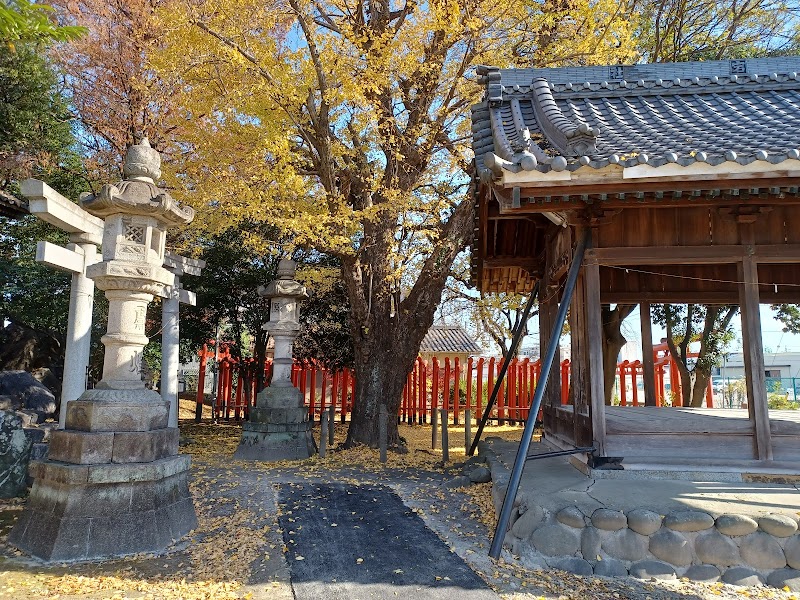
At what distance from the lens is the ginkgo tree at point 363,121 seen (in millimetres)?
8594

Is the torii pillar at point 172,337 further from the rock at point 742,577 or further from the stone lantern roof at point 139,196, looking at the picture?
the rock at point 742,577

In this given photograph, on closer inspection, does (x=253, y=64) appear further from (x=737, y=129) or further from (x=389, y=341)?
(x=737, y=129)

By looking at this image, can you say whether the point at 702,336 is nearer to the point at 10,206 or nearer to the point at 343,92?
the point at 343,92

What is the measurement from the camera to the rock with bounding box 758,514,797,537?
13.5 feet

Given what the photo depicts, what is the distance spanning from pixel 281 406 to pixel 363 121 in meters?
5.59

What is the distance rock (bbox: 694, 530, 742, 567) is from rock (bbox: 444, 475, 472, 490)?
3674 millimetres

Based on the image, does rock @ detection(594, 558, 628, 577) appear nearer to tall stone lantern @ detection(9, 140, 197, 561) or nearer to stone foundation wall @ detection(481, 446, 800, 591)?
stone foundation wall @ detection(481, 446, 800, 591)

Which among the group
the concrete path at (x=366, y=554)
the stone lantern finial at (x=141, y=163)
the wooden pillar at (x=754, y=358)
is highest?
the stone lantern finial at (x=141, y=163)

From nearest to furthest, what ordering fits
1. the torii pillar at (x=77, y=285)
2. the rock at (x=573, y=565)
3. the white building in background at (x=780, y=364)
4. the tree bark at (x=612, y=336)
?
1. the rock at (x=573, y=565)
2. the torii pillar at (x=77, y=285)
3. the tree bark at (x=612, y=336)
4. the white building in background at (x=780, y=364)

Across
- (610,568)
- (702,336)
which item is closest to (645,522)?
(610,568)

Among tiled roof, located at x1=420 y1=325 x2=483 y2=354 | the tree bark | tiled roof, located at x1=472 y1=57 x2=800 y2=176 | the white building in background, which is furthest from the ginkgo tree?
the white building in background

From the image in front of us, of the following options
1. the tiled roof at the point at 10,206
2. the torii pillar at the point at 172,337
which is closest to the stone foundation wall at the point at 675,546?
the torii pillar at the point at 172,337

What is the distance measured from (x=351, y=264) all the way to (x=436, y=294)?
5.90 feet

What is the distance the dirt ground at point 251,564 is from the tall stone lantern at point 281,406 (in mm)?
1661
